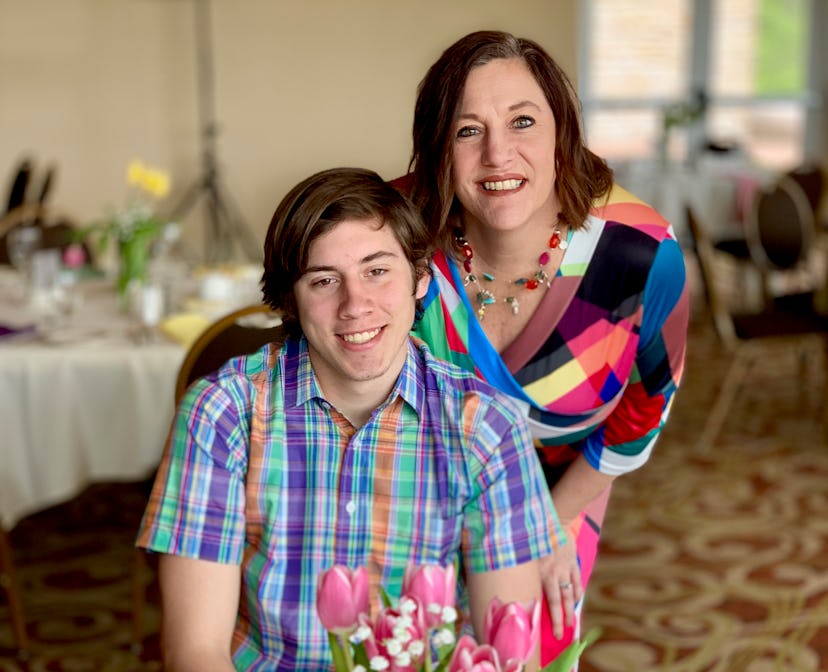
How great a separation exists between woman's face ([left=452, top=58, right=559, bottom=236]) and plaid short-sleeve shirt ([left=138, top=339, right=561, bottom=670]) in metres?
0.25

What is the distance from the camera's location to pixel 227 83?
24.1 feet

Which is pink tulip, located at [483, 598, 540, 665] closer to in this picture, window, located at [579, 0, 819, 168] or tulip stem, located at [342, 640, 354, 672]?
tulip stem, located at [342, 640, 354, 672]

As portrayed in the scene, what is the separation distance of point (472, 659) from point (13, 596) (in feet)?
6.86

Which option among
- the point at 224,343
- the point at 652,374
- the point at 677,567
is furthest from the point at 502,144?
the point at 677,567

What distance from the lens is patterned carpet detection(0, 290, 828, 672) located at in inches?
107

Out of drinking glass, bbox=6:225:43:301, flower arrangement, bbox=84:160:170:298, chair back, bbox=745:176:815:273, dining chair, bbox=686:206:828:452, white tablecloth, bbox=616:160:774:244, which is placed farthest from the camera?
white tablecloth, bbox=616:160:774:244

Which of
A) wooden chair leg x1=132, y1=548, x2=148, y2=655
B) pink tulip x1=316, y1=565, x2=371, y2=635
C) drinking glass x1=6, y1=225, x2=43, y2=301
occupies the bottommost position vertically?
wooden chair leg x1=132, y1=548, x2=148, y2=655

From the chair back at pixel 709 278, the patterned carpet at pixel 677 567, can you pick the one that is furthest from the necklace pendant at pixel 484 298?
the chair back at pixel 709 278

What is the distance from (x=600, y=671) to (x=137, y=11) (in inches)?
225

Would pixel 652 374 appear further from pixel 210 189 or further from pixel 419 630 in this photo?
pixel 210 189

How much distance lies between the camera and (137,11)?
7.16m

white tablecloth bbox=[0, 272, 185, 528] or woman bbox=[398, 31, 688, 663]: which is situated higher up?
woman bbox=[398, 31, 688, 663]

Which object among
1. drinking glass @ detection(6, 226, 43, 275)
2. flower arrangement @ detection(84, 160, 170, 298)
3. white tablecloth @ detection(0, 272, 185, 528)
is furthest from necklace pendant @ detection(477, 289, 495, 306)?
drinking glass @ detection(6, 226, 43, 275)

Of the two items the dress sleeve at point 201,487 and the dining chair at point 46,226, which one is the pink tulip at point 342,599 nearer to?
the dress sleeve at point 201,487
